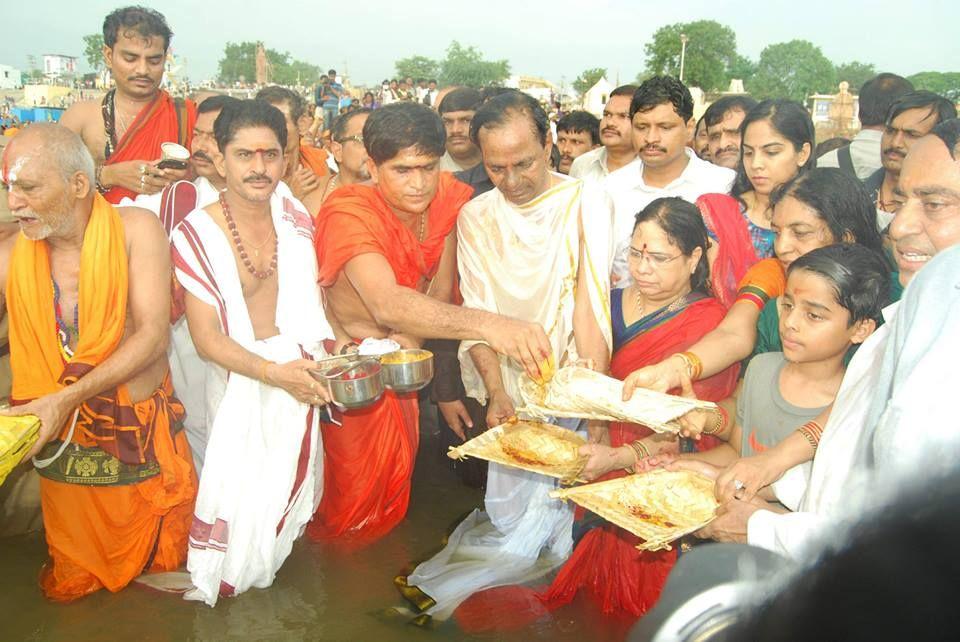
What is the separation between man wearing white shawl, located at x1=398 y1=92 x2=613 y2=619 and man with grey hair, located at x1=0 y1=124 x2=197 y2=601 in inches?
52.3

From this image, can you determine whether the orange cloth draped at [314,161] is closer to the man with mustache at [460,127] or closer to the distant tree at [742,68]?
the man with mustache at [460,127]

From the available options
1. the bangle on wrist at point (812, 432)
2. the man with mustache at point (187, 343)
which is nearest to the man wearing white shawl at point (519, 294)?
the bangle on wrist at point (812, 432)

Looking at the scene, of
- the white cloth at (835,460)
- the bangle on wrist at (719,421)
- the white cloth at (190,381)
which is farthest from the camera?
the white cloth at (190,381)

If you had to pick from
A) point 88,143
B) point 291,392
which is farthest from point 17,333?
point 88,143

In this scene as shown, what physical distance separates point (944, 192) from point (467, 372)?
2397mm

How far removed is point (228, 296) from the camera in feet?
11.5

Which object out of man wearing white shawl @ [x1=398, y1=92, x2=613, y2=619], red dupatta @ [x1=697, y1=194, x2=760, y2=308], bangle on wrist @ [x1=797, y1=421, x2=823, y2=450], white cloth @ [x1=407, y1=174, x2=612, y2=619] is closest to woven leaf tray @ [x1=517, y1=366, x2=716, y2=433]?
bangle on wrist @ [x1=797, y1=421, x2=823, y2=450]

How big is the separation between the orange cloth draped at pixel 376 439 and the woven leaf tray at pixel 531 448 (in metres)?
0.96

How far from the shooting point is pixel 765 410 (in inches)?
112

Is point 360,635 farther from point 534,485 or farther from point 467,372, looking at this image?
point 467,372

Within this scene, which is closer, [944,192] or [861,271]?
[944,192]

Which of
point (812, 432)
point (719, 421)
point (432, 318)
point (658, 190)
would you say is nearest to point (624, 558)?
point (719, 421)

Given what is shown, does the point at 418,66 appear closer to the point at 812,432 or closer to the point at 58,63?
the point at 58,63

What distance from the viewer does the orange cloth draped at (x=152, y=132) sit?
4.76 meters
